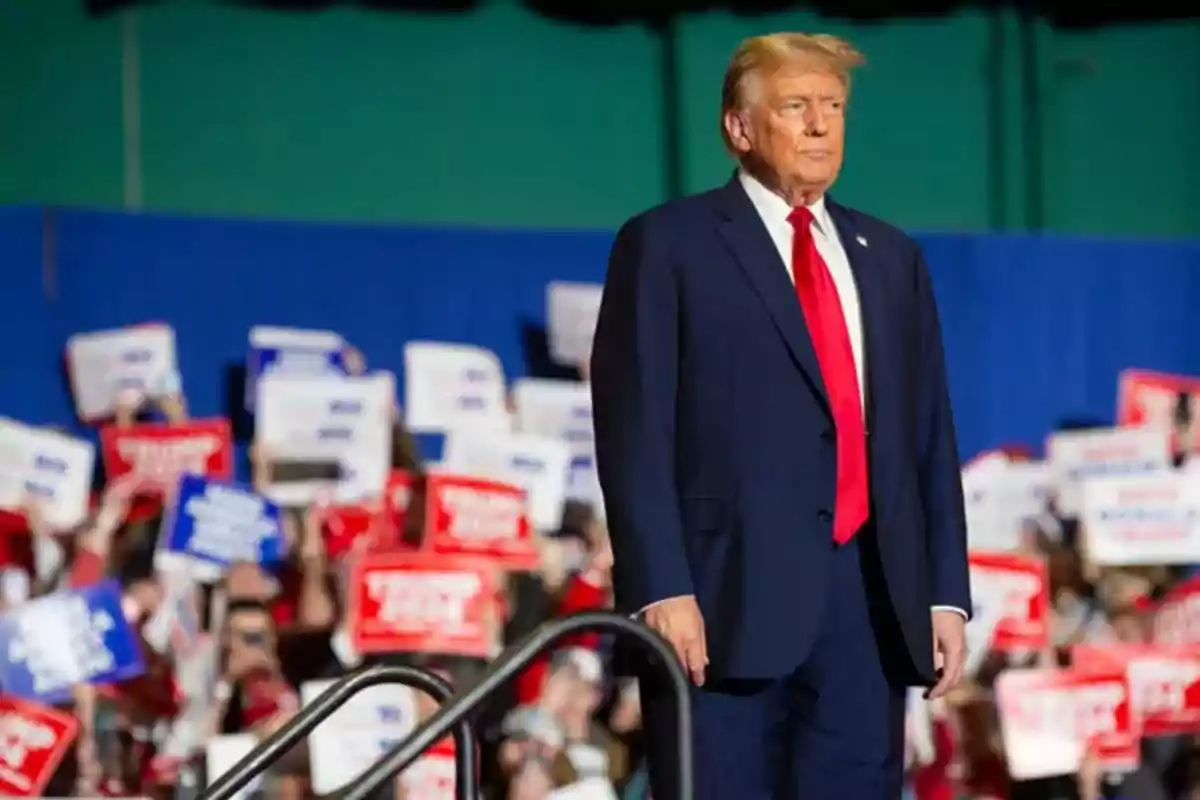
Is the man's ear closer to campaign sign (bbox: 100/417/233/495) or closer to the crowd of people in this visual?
the crowd of people

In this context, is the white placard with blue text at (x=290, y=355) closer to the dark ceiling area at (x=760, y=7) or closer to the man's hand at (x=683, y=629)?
the dark ceiling area at (x=760, y=7)

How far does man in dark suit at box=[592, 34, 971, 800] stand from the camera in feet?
8.04

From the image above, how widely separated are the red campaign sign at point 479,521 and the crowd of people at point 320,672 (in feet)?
0.18

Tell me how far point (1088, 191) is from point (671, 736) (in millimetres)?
6343

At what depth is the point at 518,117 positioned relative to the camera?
25.1 ft

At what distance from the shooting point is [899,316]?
A: 260cm

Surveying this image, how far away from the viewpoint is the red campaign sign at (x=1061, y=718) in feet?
19.1

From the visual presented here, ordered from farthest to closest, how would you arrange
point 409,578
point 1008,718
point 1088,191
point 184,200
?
point 1088,191 → point 184,200 → point 1008,718 → point 409,578

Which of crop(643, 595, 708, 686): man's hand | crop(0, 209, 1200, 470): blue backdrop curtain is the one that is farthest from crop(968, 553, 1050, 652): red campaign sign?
crop(643, 595, 708, 686): man's hand

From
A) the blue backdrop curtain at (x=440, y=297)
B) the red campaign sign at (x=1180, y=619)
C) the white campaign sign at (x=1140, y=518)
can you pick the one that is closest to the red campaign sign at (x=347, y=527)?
the blue backdrop curtain at (x=440, y=297)

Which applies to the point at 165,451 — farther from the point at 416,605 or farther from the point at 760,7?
the point at 760,7

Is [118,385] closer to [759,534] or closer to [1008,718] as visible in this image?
[1008,718]

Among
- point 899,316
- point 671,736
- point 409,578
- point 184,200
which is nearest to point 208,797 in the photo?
point 671,736

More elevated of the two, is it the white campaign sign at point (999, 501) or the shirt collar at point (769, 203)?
the shirt collar at point (769, 203)
